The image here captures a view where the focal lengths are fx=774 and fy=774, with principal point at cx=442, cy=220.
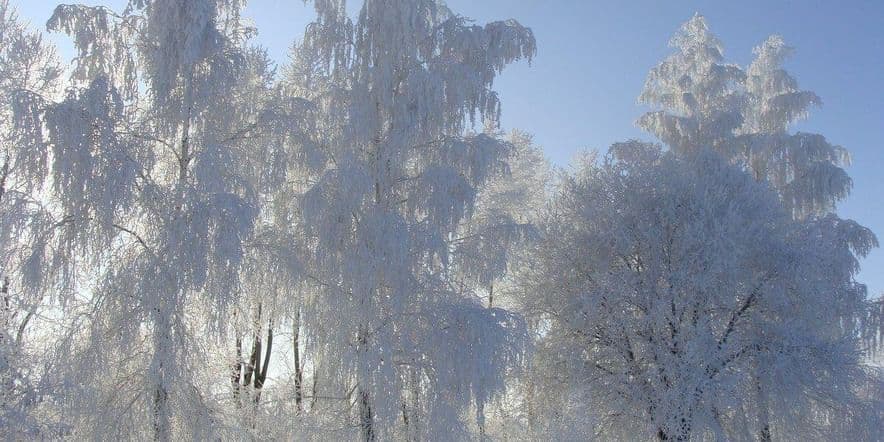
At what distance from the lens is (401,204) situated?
10.9 meters

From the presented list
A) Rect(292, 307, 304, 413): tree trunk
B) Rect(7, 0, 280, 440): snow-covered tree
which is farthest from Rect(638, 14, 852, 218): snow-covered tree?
Rect(7, 0, 280, 440): snow-covered tree

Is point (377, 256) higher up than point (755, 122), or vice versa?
point (755, 122)

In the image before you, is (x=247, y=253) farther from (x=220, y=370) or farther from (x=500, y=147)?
(x=500, y=147)

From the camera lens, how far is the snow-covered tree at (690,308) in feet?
42.7

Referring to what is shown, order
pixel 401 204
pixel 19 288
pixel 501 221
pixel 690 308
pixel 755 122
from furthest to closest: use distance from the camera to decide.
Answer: pixel 755 122
pixel 690 308
pixel 501 221
pixel 401 204
pixel 19 288

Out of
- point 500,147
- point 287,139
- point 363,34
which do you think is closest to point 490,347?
point 500,147

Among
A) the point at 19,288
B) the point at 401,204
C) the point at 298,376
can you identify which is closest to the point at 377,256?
the point at 401,204

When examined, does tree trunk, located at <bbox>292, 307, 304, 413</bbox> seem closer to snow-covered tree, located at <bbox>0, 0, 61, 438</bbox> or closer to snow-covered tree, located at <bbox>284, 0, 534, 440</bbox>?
snow-covered tree, located at <bbox>284, 0, 534, 440</bbox>

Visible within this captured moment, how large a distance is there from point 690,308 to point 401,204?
6029 millimetres

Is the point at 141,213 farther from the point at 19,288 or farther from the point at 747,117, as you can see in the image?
the point at 747,117

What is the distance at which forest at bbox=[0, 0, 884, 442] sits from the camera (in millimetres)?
8602

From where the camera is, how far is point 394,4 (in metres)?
11.0

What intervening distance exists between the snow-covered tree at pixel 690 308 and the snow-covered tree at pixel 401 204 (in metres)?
4.16

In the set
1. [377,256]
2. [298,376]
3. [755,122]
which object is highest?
[755,122]
